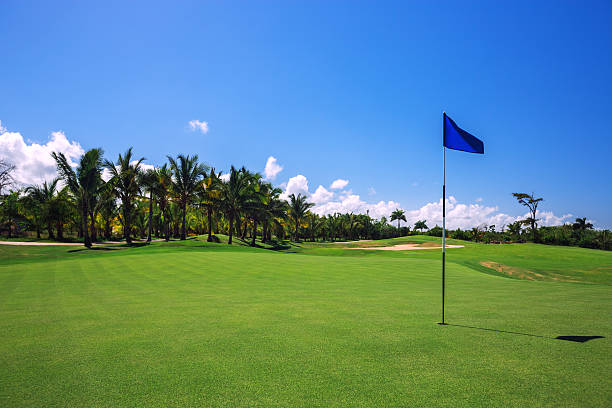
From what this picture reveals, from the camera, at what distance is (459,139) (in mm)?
7719

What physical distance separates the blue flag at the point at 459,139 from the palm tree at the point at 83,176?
1632 inches

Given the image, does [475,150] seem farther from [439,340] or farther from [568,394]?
[568,394]

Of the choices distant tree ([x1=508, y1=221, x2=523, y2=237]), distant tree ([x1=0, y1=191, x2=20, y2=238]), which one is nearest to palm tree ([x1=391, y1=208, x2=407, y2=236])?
distant tree ([x1=508, y1=221, x2=523, y2=237])

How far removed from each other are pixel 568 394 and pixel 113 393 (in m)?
5.52

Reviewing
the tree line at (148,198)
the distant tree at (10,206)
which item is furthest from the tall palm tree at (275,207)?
the distant tree at (10,206)

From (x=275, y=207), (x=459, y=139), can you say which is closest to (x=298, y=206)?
(x=275, y=207)

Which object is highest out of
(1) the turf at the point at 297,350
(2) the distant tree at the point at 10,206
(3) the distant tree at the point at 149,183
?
(3) the distant tree at the point at 149,183

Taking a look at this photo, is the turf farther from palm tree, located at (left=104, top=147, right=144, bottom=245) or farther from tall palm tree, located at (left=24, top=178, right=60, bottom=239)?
tall palm tree, located at (left=24, top=178, right=60, bottom=239)

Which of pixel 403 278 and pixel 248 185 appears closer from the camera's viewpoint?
pixel 403 278

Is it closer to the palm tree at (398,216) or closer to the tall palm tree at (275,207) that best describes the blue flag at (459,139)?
the tall palm tree at (275,207)

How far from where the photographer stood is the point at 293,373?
4.14m

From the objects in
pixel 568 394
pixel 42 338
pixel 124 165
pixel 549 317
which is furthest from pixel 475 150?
pixel 124 165

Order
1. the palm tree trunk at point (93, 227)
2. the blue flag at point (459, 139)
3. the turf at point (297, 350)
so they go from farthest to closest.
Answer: the palm tree trunk at point (93, 227) < the blue flag at point (459, 139) < the turf at point (297, 350)

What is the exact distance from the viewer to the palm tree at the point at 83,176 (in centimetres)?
3634
